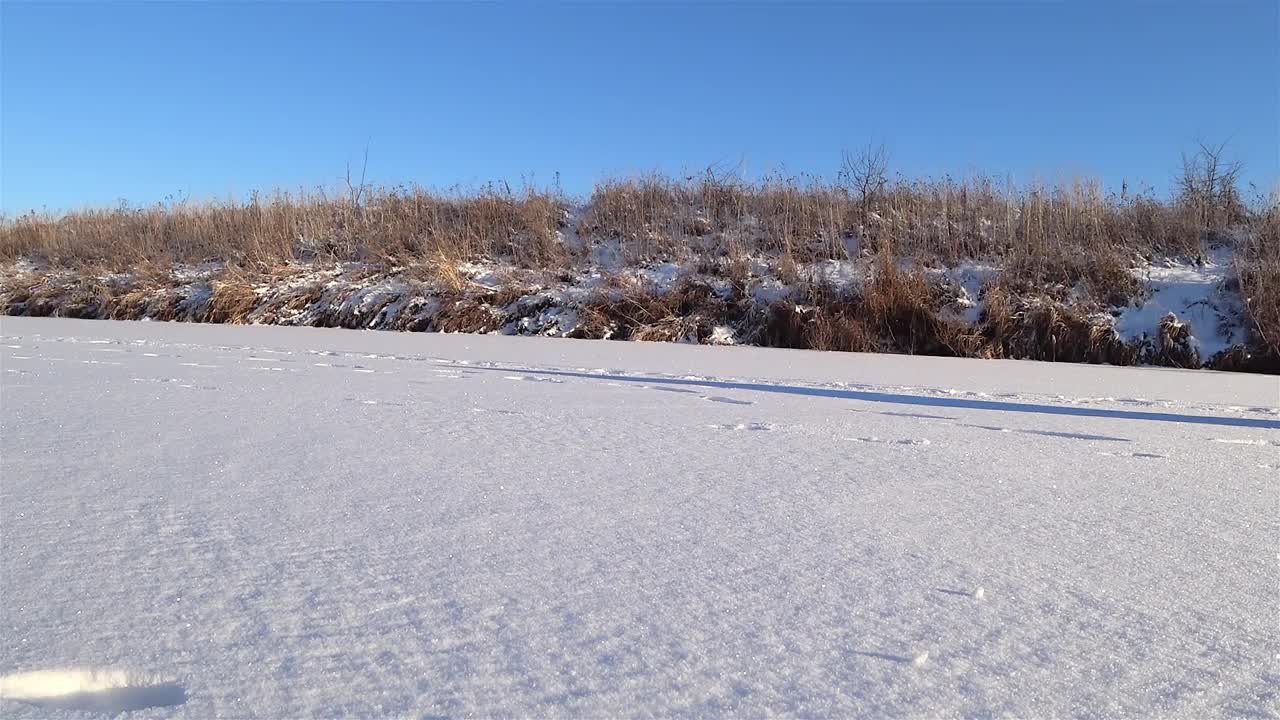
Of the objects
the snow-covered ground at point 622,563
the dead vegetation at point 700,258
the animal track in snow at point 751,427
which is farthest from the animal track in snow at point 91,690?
the dead vegetation at point 700,258

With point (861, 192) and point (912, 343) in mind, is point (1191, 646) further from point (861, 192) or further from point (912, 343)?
point (861, 192)

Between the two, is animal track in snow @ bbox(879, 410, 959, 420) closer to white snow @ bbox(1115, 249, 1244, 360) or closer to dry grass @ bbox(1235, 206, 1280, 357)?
white snow @ bbox(1115, 249, 1244, 360)

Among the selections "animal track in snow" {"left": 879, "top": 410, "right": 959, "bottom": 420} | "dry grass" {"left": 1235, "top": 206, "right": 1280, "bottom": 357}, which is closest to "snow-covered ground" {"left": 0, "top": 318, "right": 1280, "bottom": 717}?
"animal track in snow" {"left": 879, "top": 410, "right": 959, "bottom": 420}

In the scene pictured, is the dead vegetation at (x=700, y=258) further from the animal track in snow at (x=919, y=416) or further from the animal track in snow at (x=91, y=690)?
the animal track in snow at (x=91, y=690)

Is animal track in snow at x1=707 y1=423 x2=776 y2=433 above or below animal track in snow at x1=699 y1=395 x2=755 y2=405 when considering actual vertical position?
below

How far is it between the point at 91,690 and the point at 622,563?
2.10 feet

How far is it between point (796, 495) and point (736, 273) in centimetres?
661

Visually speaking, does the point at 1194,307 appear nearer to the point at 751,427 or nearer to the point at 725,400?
the point at 725,400

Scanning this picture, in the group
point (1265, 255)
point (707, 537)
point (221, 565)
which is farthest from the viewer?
point (1265, 255)

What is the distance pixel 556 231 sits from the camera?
32.2 feet

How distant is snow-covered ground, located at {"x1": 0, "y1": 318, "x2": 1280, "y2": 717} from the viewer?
0.82 meters

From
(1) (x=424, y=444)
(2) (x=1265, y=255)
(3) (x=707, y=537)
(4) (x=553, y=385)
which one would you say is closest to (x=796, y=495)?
(3) (x=707, y=537)

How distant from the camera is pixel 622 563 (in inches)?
45.4

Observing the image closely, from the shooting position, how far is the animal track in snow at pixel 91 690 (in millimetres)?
788
